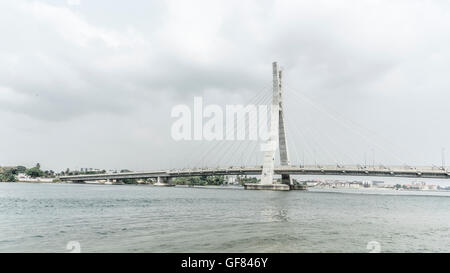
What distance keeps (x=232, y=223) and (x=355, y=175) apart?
182 ft

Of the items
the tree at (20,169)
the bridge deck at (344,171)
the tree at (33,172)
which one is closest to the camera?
the bridge deck at (344,171)

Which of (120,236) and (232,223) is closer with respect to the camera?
(120,236)

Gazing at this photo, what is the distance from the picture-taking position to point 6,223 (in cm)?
1611

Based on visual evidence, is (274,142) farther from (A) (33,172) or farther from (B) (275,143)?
(A) (33,172)

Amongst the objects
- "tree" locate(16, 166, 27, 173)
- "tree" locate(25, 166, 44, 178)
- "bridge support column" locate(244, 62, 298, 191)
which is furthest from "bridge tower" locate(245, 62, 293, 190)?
"tree" locate(16, 166, 27, 173)

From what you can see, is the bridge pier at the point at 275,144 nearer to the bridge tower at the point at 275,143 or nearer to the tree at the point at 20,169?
the bridge tower at the point at 275,143

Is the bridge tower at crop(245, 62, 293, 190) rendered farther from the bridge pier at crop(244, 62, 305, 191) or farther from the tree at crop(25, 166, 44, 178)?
the tree at crop(25, 166, 44, 178)

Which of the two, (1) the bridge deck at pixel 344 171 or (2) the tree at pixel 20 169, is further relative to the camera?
(2) the tree at pixel 20 169

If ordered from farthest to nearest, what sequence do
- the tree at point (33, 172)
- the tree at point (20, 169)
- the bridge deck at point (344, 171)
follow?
the tree at point (20, 169)
the tree at point (33, 172)
the bridge deck at point (344, 171)

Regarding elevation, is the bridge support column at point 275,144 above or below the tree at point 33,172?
above

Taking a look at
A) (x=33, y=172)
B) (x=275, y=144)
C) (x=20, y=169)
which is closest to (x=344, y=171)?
(x=275, y=144)

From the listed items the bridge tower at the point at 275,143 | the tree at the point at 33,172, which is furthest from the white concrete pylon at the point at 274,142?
the tree at the point at 33,172
